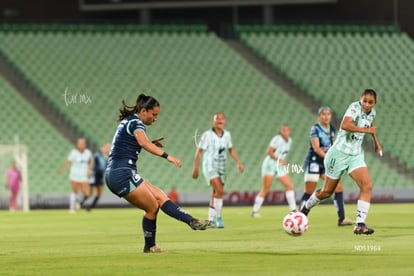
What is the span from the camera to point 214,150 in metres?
22.6

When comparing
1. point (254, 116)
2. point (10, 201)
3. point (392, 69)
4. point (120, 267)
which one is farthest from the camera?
point (392, 69)

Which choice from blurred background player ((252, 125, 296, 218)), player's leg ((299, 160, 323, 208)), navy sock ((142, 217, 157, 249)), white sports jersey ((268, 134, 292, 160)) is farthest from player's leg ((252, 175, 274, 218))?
navy sock ((142, 217, 157, 249))

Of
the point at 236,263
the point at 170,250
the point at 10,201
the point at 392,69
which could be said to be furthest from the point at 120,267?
the point at 392,69

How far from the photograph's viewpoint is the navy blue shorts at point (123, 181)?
14.7 m

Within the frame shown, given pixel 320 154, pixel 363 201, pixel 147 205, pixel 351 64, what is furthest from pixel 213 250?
pixel 351 64

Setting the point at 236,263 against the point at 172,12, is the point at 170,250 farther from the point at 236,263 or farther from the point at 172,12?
the point at 172,12

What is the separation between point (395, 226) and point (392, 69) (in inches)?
994

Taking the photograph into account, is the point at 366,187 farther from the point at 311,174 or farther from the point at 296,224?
the point at 311,174

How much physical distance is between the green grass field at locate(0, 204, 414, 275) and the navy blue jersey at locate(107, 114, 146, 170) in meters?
1.29

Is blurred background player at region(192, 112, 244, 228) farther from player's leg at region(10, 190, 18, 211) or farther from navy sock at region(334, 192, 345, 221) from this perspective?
player's leg at region(10, 190, 18, 211)

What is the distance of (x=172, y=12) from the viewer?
48.8 meters

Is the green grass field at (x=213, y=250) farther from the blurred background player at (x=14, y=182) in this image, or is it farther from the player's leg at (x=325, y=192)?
the blurred background player at (x=14, y=182)

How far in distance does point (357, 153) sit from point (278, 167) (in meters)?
9.51

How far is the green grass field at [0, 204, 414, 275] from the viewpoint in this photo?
482 inches
